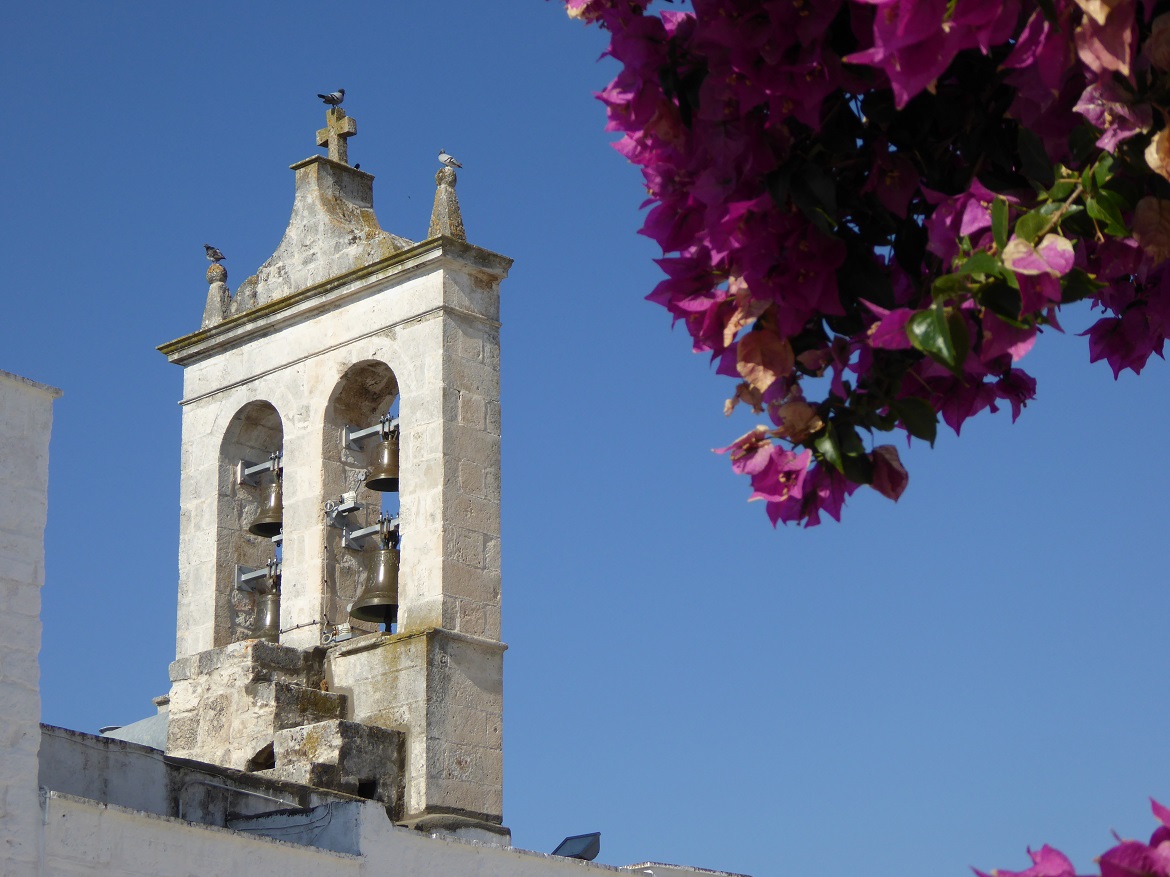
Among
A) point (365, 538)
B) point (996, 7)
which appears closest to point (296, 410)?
point (365, 538)

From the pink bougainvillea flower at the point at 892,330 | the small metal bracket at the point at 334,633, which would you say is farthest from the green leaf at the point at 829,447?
the small metal bracket at the point at 334,633

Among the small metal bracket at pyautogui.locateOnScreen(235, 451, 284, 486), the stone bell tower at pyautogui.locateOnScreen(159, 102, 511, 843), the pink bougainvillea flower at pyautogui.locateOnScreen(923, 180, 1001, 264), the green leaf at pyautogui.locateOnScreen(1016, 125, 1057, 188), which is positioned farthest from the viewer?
the small metal bracket at pyautogui.locateOnScreen(235, 451, 284, 486)

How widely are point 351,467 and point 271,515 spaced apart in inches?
29.1

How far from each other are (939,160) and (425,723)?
28.9 feet

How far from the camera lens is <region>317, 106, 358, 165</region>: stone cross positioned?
1340 cm

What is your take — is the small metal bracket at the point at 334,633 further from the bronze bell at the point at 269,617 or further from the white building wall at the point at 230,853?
the white building wall at the point at 230,853

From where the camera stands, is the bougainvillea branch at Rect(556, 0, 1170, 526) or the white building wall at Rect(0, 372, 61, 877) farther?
the white building wall at Rect(0, 372, 61, 877)

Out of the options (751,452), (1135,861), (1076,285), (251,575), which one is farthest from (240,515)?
(1135,861)

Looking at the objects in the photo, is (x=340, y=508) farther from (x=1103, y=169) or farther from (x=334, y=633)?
(x=1103, y=169)

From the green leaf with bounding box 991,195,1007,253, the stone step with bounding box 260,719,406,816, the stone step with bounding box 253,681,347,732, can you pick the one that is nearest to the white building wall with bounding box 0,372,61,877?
the stone step with bounding box 260,719,406,816

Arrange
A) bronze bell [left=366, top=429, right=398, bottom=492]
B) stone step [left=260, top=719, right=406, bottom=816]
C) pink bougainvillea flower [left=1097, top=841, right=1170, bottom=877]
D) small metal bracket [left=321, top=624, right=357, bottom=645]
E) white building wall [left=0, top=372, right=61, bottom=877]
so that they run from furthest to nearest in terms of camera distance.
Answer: bronze bell [left=366, top=429, right=398, bottom=492] < small metal bracket [left=321, top=624, right=357, bottom=645] < stone step [left=260, top=719, right=406, bottom=816] < white building wall [left=0, top=372, right=61, bottom=877] < pink bougainvillea flower [left=1097, top=841, right=1170, bottom=877]

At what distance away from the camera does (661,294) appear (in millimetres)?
2938

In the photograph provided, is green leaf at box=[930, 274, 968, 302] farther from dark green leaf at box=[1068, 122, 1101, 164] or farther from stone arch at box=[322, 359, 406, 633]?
stone arch at box=[322, 359, 406, 633]

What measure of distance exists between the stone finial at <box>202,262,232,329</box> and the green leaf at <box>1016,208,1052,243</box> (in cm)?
1137
